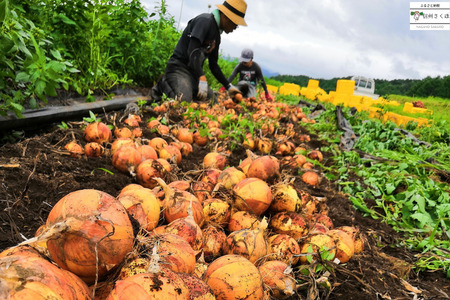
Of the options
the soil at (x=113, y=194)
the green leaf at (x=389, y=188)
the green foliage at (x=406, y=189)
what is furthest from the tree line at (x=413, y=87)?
the soil at (x=113, y=194)

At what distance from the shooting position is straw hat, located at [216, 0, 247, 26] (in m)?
7.27

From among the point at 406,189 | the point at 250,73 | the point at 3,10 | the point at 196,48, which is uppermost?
the point at 196,48

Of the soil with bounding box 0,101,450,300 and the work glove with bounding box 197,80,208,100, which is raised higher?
the work glove with bounding box 197,80,208,100

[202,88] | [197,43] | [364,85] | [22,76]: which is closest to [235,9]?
[197,43]

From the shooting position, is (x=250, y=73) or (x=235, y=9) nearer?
(x=235, y=9)

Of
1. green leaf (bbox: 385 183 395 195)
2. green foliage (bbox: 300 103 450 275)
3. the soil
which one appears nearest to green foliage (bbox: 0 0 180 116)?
the soil

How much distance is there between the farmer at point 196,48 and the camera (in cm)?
726

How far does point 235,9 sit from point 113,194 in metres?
6.20

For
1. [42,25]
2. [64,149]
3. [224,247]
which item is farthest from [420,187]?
[42,25]

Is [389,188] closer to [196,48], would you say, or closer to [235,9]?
[196,48]

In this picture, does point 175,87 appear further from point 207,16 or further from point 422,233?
point 422,233

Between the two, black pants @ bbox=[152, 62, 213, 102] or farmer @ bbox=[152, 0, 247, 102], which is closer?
farmer @ bbox=[152, 0, 247, 102]

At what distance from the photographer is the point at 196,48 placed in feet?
24.2

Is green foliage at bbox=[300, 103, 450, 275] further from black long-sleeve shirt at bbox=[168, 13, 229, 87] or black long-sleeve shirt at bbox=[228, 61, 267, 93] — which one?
black long-sleeve shirt at bbox=[228, 61, 267, 93]
